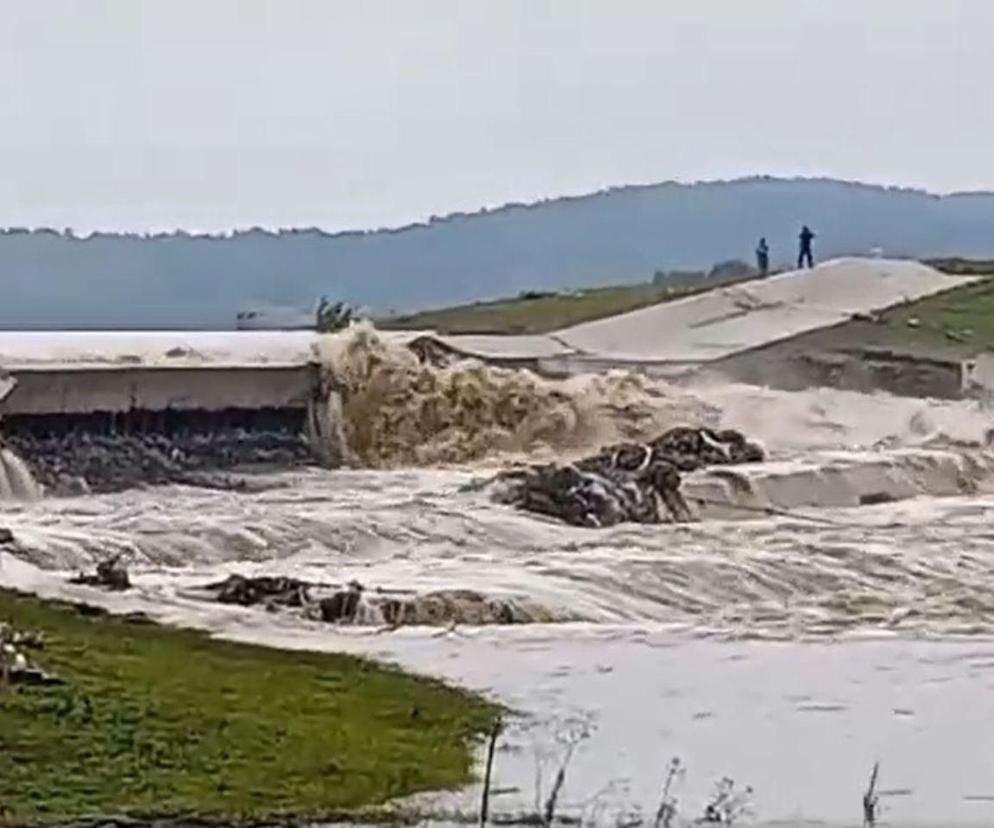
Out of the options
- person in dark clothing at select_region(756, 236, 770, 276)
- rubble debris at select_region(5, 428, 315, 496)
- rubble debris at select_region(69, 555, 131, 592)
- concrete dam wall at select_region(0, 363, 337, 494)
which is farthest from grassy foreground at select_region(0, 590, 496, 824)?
person in dark clothing at select_region(756, 236, 770, 276)

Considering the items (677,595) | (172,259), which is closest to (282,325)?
(172,259)

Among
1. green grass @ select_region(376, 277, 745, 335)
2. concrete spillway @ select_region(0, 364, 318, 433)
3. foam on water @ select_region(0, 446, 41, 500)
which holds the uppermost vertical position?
green grass @ select_region(376, 277, 745, 335)

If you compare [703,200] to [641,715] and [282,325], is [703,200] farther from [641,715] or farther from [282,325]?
[641,715]

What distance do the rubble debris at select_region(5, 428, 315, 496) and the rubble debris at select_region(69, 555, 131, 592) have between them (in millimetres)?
10289

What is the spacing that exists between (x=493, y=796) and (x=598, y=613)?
23.7 feet

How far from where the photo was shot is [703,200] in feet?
199

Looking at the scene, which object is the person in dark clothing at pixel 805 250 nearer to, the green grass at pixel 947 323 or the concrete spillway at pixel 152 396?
the green grass at pixel 947 323

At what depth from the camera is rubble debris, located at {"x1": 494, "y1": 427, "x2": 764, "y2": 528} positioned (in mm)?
21844

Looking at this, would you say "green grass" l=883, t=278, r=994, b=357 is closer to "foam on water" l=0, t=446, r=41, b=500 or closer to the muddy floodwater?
the muddy floodwater

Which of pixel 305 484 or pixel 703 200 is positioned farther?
pixel 703 200

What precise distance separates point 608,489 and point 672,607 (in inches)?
244

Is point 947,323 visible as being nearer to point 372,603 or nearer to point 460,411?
point 460,411

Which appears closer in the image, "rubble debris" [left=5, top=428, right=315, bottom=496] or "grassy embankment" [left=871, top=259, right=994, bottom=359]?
"rubble debris" [left=5, top=428, right=315, bottom=496]

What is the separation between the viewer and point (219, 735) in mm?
9211
